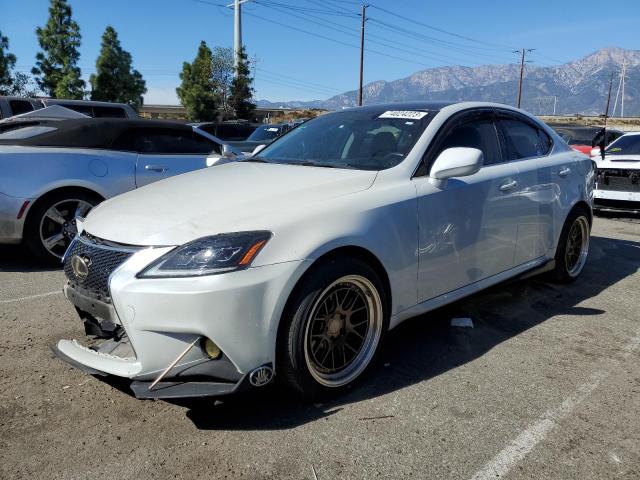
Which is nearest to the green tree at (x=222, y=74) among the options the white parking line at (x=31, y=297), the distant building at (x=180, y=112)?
the distant building at (x=180, y=112)

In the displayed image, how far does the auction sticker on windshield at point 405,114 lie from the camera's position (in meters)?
3.71

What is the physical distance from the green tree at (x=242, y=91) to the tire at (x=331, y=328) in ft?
131

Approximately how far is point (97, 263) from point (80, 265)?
0.57 ft

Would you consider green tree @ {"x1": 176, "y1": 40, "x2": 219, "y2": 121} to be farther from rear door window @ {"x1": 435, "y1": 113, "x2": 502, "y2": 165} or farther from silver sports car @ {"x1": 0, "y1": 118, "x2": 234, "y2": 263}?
rear door window @ {"x1": 435, "y1": 113, "x2": 502, "y2": 165}

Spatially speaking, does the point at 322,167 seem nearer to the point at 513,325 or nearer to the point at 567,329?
the point at 513,325

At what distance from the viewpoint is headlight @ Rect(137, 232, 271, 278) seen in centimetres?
243

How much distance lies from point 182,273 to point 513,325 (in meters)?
2.65

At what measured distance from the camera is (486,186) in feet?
12.1

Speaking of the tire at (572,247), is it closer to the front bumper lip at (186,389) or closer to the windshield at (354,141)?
the windshield at (354,141)

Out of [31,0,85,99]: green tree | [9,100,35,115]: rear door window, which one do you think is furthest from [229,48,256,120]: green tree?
[9,100,35,115]: rear door window

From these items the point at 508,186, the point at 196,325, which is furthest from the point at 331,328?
the point at 508,186

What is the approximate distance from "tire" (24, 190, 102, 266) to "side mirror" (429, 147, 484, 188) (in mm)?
3583

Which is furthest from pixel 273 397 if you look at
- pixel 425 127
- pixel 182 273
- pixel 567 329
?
pixel 567 329

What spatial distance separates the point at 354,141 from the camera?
3.73m
